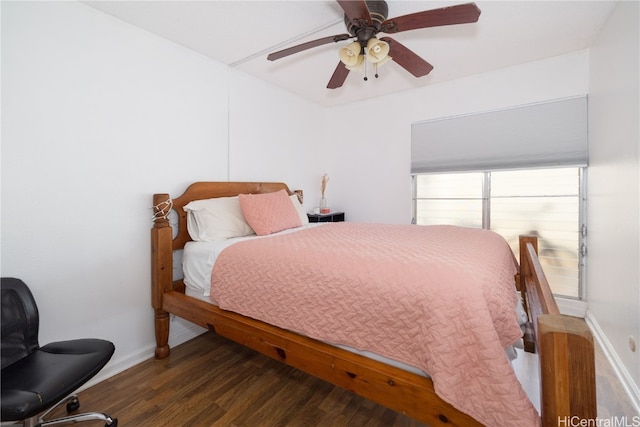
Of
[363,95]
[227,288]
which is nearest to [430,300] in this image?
[227,288]

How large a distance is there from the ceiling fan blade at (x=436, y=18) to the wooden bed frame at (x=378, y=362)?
4.32 feet

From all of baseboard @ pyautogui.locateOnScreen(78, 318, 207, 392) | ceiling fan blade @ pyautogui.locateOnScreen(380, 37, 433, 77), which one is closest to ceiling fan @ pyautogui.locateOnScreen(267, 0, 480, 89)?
ceiling fan blade @ pyautogui.locateOnScreen(380, 37, 433, 77)

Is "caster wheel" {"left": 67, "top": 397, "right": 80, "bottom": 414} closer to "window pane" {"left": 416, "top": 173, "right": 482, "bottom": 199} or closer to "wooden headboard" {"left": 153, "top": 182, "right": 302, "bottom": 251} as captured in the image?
"wooden headboard" {"left": 153, "top": 182, "right": 302, "bottom": 251}

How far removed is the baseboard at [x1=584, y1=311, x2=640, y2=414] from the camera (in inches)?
63.8

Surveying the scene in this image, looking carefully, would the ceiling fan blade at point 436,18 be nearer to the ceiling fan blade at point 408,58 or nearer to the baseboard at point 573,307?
the ceiling fan blade at point 408,58

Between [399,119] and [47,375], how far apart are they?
3.71 metres

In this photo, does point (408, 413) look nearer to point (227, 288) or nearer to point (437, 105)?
point (227, 288)

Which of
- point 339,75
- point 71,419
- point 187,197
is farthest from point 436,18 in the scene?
point 71,419

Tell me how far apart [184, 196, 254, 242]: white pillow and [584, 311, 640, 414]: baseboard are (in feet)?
8.59

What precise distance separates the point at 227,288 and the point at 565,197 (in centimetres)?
320

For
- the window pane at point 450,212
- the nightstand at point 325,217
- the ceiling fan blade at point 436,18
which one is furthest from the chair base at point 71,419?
the window pane at point 450,212

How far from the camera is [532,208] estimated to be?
298 cm

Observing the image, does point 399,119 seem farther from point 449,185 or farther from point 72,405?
point 72,405

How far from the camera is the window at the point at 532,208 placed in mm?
2795
